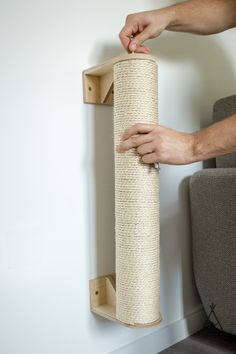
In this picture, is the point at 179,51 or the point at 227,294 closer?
the point at 227,294

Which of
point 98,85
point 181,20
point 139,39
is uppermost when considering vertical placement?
point 181,20

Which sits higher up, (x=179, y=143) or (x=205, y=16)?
(x=205, y=16)

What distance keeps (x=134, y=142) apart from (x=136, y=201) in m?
0.16

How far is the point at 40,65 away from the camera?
1.02 metres

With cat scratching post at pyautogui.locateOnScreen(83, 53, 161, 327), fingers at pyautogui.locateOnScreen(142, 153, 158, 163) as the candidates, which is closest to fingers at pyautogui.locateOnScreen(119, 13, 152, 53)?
cat scratching post at pyautogui.locateOnScreen(83, 53, 161, 327)

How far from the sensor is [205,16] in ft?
4.10

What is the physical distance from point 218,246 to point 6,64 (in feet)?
3.11

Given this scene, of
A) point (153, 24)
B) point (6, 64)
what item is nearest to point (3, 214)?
point (6, 64)

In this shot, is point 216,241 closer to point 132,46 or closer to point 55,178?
point 55,178

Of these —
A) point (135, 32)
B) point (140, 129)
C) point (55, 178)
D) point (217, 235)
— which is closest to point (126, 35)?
point (135, 32)

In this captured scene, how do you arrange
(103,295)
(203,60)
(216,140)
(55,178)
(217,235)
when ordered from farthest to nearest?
(203,60) < (217,235) < (103,295) < (55,178) < (216,140)

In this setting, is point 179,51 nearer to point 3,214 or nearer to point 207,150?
point 207,150

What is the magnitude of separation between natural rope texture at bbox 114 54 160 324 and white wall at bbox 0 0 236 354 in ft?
0.55

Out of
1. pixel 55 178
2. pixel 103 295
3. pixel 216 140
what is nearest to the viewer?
pixel 216 140
